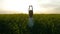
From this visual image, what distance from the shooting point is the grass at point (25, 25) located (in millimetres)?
5559

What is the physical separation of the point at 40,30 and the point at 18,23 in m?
0.83

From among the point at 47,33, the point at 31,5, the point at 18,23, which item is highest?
the point at 31,5

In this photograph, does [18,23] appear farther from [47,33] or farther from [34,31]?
[47,33]

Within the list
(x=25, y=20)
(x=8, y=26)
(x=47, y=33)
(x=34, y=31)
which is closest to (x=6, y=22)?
(x=8, y=26)

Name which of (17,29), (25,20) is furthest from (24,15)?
(17,29)

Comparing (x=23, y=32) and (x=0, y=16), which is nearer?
(x=23, y=32)

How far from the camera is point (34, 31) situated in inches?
220

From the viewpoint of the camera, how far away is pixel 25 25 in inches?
221

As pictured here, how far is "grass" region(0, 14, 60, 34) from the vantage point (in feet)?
18.2

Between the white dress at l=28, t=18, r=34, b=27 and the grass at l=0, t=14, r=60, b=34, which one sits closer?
the grass at l=0, t=14, r=60, b=34

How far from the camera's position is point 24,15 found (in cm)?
593

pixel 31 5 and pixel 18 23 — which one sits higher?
pixel 31 5

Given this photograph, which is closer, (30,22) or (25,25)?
(25,25)

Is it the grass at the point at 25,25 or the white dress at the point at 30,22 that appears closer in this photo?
the grass at the point at 25,25
